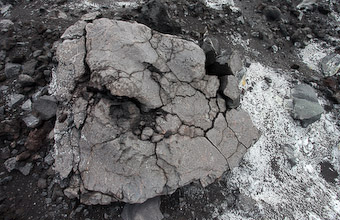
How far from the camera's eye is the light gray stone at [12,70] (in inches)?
108

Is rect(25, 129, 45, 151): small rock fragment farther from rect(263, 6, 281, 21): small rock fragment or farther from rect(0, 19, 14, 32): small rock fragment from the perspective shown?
rect(263, 6, 281, 21): small rock fragment

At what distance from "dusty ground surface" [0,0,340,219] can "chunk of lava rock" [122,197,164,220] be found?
0.11 m

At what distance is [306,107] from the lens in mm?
2965

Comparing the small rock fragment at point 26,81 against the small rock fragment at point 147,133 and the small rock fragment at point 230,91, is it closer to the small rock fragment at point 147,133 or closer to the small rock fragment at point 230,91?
the small rock fragment at point 147,133

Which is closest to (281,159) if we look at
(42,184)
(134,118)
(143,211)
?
(143,211)

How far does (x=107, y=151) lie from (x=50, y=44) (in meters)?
2.07

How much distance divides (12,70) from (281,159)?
375 centimetres

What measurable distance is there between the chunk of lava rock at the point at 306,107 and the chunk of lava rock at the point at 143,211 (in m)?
2.27

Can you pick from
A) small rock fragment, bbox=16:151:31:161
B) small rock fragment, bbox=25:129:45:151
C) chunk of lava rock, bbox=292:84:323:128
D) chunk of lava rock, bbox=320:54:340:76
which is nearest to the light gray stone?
small rock fragment, bbox=25:129:45:151

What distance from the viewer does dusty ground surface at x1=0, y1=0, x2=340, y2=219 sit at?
228cm

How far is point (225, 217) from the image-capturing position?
92.7 inches

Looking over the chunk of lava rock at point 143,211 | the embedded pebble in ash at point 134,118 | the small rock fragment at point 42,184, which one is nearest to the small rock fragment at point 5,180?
the small rock fragment at point 42,184

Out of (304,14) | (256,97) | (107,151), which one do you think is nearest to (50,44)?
(107,151)

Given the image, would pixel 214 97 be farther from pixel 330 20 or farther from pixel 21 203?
pixel 330 20
